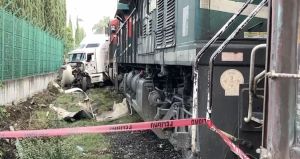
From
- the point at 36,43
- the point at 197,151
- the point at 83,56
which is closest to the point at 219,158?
the point at 197,151

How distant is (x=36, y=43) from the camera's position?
741 inches

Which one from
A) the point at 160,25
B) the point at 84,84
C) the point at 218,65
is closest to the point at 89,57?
the point at 84,84

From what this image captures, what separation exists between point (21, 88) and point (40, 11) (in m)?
7.92

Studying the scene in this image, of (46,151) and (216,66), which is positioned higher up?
(216,66)

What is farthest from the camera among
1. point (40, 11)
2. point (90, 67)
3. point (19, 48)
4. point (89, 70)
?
point (90, 67)

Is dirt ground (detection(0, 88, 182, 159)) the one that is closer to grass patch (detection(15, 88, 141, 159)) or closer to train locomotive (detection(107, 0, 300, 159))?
grass patch (detection(15, 88, 141, 159))

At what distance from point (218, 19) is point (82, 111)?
7.73m

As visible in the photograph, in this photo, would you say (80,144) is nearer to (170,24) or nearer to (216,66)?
(170,24)

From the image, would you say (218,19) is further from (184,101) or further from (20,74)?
(20,74)

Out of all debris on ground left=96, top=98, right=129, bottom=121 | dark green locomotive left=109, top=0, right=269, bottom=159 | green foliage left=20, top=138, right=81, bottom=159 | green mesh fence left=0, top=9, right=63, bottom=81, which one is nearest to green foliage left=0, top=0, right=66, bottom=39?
green mesh fence left=0, top=9, right=63, bottom=81

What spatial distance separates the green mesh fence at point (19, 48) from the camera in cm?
1232

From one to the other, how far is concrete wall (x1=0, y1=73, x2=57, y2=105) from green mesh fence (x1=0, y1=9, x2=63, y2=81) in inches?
7.1

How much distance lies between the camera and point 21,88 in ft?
48.9

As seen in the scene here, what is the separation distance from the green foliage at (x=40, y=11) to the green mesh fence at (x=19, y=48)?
46 centimetres
